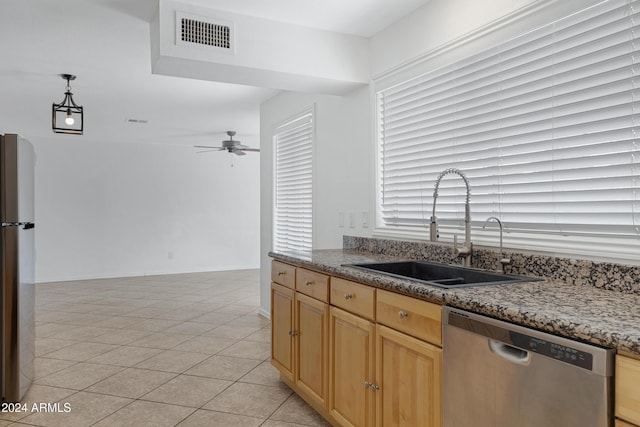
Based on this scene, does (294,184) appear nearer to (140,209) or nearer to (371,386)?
(371,386)

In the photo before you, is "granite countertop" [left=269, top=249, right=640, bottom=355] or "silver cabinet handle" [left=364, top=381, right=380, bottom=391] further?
"silver cabinet handle" [left=364, top=381, right=380, bottom=391]

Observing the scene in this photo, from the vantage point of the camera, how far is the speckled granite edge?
1.65 m

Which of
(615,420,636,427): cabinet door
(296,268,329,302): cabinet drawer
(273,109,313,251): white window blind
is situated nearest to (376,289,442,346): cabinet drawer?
(296,268,329,302): cabinet drawer

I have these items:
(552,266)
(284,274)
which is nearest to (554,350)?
(552,266)

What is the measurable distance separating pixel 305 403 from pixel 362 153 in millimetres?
1795

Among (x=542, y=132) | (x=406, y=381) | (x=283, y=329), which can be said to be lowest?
(x=283, y=329)

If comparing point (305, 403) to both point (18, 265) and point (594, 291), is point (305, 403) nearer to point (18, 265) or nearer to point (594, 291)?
point (594, 291)

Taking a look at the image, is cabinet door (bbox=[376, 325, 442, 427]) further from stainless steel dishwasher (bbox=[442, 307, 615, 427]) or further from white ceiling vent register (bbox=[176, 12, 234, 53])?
white ceiling vent register (bbox=[176, 12, 234, 53])

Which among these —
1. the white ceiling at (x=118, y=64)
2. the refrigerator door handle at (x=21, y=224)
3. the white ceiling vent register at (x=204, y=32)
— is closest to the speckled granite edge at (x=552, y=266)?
the white ceiling at (x=118, y=64)

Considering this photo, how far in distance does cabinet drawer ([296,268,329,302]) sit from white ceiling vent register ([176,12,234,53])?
1.49 meters

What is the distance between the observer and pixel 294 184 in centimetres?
455

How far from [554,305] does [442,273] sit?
1031 mm

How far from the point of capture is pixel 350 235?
3529 mm

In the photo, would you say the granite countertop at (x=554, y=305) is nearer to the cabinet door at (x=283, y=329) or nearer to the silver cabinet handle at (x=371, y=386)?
the silver cabinet handle at (x=371, y=386)
